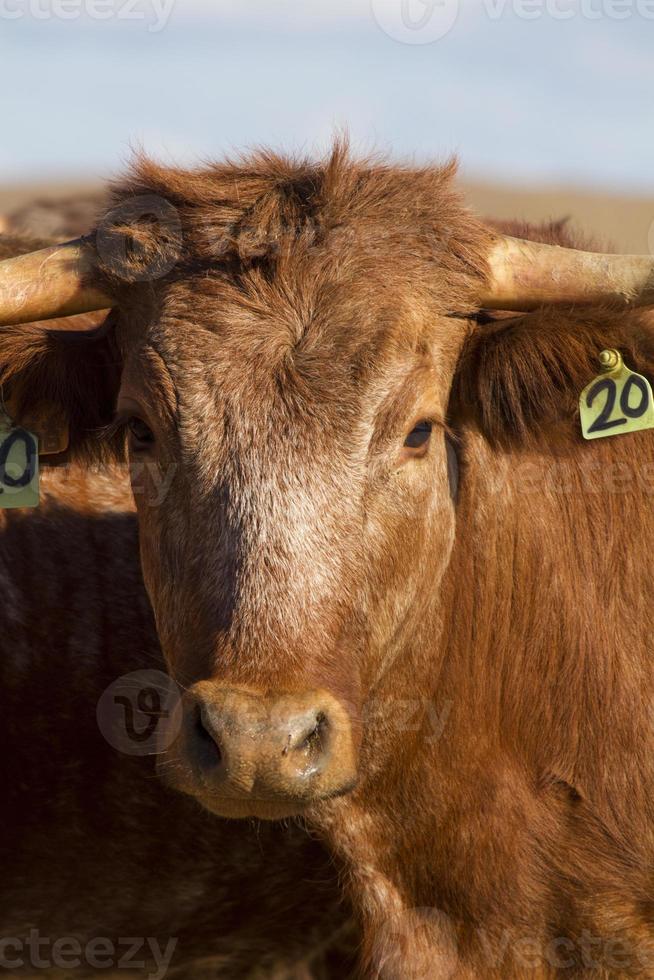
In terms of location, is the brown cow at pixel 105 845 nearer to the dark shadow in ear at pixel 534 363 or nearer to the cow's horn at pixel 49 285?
the cow's horn at pixel 49 285

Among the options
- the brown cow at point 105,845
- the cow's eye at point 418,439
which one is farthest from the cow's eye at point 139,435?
the brown cow at point 105,845

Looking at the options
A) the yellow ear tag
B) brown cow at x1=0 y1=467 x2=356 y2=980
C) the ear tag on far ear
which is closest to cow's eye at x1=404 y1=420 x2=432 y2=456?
the yellow ear tag

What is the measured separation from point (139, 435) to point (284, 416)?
73cm

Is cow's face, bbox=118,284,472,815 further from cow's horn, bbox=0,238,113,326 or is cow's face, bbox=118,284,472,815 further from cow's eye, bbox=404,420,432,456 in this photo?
cow's horn, bbox=0,238,113,326

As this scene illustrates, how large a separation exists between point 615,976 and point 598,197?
8012 cm

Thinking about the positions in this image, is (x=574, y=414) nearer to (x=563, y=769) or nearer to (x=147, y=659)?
(x=563, y=769)

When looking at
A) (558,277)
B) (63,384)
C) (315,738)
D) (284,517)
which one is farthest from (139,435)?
(558,277)

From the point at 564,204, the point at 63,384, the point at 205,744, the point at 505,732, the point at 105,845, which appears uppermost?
the point at 564,204

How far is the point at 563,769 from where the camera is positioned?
181 inches

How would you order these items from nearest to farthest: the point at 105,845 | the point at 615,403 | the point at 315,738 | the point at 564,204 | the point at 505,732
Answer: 1. the point at 315,738
2. the point at 615,403
3. the point at 505,732
4. the point at 105,845
5. the point at 564,204

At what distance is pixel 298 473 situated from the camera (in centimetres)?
372

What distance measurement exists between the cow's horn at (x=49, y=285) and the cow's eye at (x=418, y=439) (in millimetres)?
1216

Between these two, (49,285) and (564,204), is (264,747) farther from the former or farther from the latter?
(564,204)

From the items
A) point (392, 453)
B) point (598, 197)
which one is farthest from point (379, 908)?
point (598, 197)
